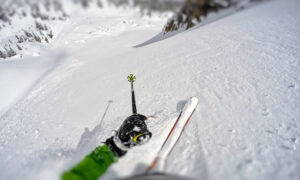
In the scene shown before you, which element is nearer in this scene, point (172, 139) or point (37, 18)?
point (172, 139)

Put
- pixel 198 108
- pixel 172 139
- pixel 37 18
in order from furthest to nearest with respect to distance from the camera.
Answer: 1. pixel 37 18
2. pixel 198 108
3. pixel 172 139

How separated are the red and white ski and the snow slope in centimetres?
15

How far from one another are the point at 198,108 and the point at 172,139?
53.5 inches

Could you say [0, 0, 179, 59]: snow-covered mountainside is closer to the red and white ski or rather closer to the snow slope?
the snow slope

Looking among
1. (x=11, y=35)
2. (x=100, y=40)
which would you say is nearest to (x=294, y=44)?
(x=100, y=40)

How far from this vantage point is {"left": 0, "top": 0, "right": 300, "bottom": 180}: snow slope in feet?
7.84

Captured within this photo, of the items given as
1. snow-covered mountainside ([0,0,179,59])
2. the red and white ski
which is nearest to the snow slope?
the red and white ski

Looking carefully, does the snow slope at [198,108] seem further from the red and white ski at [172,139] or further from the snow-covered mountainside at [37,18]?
the snow-covered mountainside at [37,18]

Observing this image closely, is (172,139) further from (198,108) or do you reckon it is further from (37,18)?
(37,18)

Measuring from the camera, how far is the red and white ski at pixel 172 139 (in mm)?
2227

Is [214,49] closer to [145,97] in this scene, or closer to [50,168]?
[145,97]

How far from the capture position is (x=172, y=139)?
283 centimetres

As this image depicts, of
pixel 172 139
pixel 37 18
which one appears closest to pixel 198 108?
pixel 172 139

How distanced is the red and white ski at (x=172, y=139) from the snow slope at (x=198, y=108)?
0.15 m
